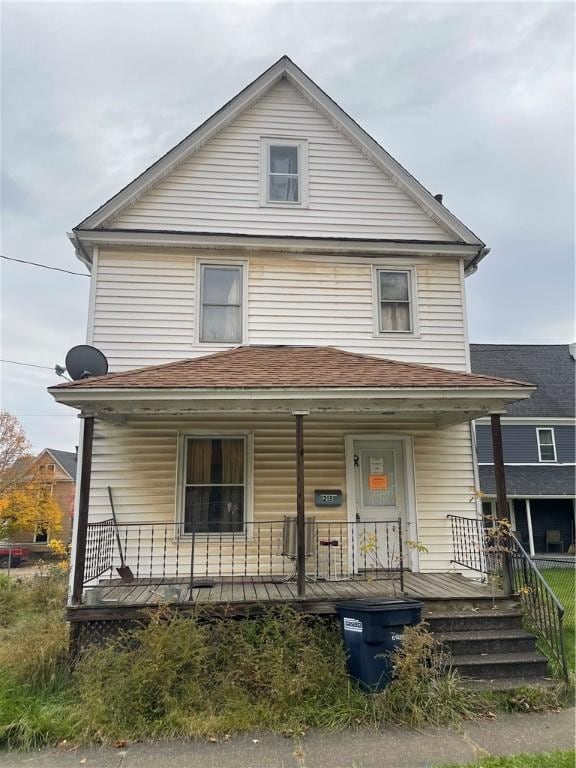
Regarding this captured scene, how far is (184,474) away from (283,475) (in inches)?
64.6

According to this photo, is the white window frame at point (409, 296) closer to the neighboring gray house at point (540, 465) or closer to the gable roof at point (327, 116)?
the gable roof at point (327, 116)

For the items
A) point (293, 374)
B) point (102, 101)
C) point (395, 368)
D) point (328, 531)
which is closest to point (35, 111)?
point (102, 101)

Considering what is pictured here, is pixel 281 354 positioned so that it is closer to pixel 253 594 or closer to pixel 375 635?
pixel 253 594

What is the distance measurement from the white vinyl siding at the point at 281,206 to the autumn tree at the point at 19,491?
2785cm

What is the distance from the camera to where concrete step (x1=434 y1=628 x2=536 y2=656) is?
18.2 ft

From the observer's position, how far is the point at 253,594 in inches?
243

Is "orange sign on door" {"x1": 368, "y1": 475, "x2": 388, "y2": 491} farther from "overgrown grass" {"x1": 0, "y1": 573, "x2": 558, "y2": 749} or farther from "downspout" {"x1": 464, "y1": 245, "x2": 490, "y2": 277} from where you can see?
"downspout" {"x1": 464, "y1": 245, "x2": 490, "y2": 277}

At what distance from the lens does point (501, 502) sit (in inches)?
258

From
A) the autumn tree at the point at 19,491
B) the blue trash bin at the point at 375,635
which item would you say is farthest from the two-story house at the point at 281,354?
the autumn tree at the point at 19,491

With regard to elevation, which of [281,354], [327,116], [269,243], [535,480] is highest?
[327,116]

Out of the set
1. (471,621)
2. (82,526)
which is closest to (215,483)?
(82,526)

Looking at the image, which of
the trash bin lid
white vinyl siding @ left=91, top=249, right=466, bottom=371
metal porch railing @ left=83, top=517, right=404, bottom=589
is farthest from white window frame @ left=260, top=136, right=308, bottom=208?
the trash bin lid

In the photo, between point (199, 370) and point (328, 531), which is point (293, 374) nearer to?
point (199, 370)

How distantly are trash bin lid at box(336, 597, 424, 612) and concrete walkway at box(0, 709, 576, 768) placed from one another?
3.49ft
